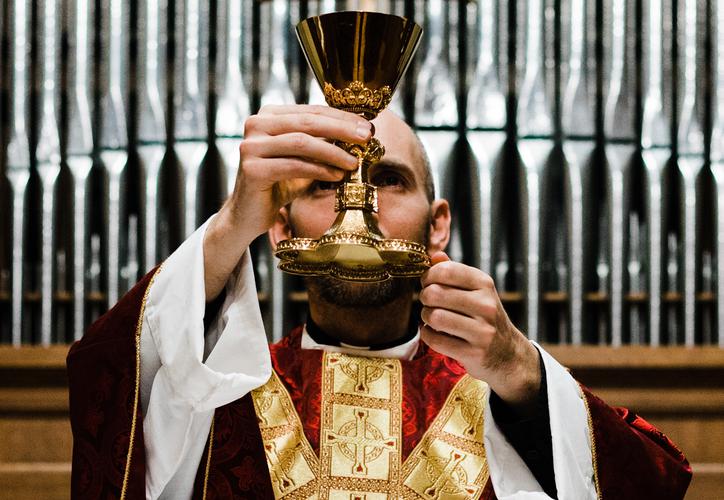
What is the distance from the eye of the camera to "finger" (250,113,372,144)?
1688 mm

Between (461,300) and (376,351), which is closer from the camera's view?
(461,300)

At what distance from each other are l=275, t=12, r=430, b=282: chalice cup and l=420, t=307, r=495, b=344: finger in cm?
8

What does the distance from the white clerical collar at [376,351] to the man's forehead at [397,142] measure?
0.41 m

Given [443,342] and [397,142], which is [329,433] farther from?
[397,142]

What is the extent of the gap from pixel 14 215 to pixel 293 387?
1.88 metres

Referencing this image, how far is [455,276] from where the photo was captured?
1.80 m

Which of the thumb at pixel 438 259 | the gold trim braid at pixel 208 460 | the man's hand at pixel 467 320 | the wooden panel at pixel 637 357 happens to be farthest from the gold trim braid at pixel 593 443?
the wooden panel at pixel 637 357

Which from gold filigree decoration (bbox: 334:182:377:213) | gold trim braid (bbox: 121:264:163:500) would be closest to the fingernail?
gold filigree decoration (bbox: 334:182:377:213)

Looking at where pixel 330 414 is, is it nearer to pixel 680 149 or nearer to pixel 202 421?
pixel 202 421

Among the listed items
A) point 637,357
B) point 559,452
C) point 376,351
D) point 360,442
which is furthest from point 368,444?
point 637,357

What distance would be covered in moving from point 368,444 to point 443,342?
1.62 feet

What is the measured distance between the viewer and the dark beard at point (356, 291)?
2318mm

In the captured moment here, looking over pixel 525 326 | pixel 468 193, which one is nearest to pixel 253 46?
pixel 468 193

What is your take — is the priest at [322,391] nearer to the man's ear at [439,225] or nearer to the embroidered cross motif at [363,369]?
the embroidered cross motif at [363,369]
